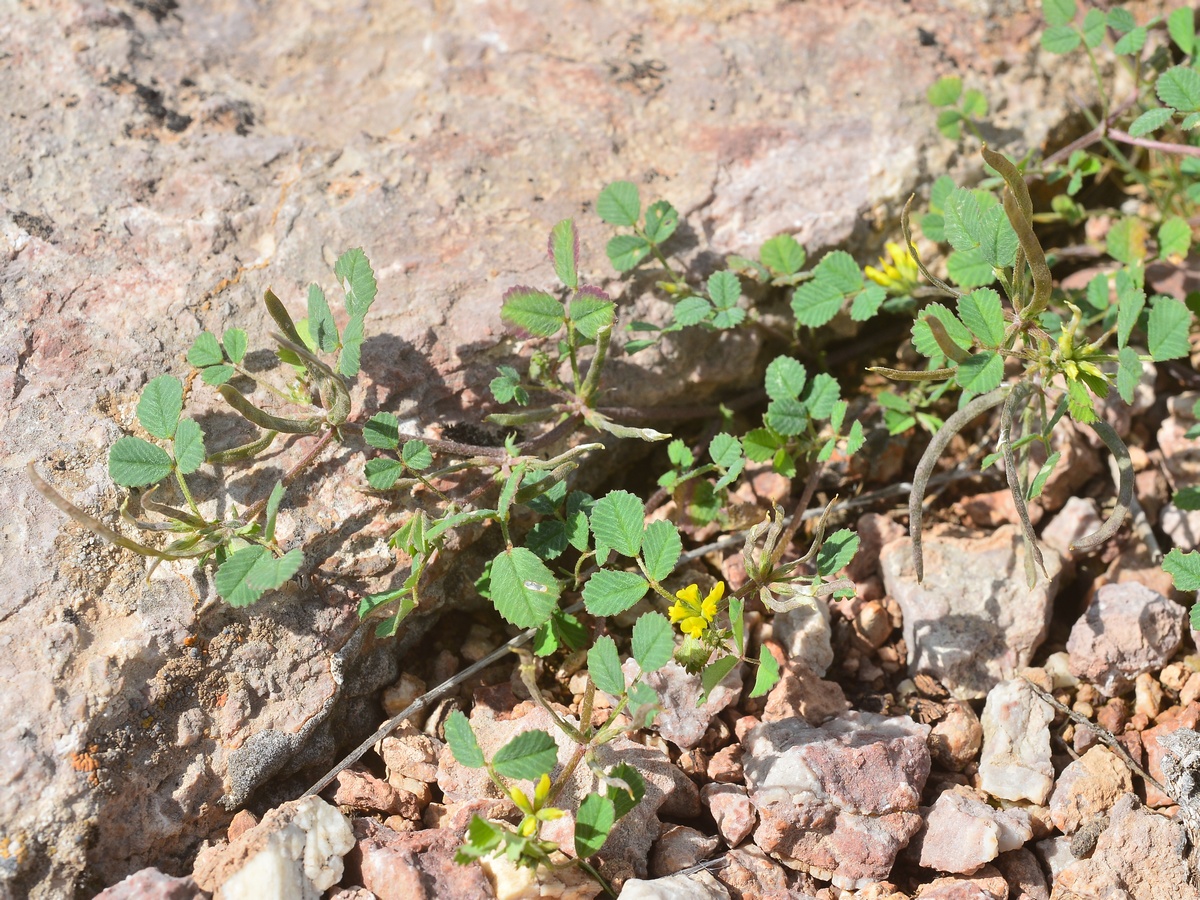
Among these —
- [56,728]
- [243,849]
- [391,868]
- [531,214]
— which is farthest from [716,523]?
[56,728]

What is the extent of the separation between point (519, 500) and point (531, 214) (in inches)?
38.3

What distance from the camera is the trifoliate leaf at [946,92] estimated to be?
10.0ft

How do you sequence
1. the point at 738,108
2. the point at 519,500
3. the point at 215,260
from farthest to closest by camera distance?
the point at 738,108 < the point at 215,260 < the point at 519,500

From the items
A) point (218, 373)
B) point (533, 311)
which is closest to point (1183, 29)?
point (533, 311)

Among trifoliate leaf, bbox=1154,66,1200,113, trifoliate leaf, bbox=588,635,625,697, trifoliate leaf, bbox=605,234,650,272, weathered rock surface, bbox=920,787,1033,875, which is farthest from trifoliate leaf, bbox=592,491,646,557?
trifoliate leaf, bbox=1154,66,1200,113

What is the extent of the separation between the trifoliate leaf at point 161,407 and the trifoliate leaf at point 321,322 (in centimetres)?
35

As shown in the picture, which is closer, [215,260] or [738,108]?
[215,260]

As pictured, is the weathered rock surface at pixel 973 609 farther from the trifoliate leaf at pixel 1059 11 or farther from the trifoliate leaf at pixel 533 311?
the trifoliate leaf at pixel 1059 11

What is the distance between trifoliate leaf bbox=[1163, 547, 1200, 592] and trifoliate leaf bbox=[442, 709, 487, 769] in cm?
177

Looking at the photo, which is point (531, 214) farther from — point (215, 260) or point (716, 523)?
point (716, 523)

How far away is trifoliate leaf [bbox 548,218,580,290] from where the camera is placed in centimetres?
249

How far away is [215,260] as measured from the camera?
273cm

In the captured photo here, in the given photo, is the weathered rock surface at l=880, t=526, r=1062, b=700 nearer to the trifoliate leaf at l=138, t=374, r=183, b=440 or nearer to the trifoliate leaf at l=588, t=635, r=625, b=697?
the trifoliate leaf at l=588, t=635, r=625, b=697

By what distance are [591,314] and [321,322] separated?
2.26ft
